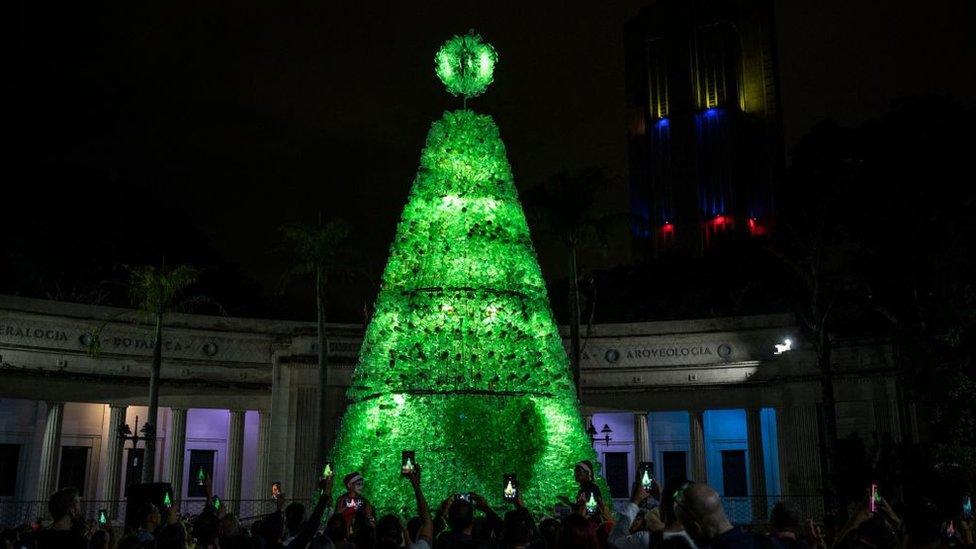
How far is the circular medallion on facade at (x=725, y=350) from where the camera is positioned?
127ft

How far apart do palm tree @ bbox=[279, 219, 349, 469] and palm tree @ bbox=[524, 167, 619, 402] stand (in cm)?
684

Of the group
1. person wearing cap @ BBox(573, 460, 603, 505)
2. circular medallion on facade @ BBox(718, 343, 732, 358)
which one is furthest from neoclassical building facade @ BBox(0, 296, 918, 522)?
person wearing cap @ BBox(573, 460, 603, 505)

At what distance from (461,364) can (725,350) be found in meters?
23.7

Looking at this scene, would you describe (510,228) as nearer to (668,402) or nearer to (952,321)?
(952,321)

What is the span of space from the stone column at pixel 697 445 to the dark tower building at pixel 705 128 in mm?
48649

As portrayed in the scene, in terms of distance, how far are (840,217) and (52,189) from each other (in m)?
48.4

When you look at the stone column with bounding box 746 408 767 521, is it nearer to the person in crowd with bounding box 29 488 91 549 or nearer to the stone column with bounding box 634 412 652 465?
the stone column with bounding box 634 412 652 465

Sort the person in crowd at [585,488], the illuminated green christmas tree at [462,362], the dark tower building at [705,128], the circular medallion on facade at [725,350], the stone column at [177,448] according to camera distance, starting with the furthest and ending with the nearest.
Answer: the dark tower building at [705,128]
the circular medallion on facade at [725,350]
the stone column at [177,448]
the illuminated green christmas tree at [462,362]
the person in crowd at [585,488]

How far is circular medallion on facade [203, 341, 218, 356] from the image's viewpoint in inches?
1535

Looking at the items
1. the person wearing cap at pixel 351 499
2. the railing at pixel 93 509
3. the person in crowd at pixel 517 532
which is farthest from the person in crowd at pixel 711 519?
the railing at pixel 93 509

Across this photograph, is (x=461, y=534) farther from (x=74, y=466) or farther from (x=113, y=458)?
(x=74, y=466)

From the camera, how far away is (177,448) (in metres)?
37.1

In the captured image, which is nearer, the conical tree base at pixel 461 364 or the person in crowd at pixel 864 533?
the person in crowd at pixel 864 533

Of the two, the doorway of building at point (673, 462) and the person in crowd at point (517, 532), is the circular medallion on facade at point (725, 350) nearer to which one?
the doorway of building at point (673, 462)
